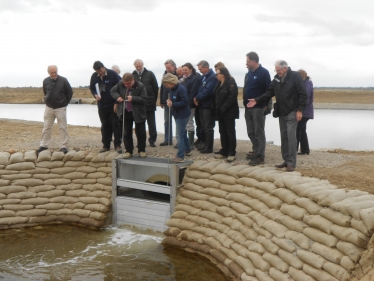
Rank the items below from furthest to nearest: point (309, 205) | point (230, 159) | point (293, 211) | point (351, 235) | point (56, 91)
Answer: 1. point (56, 91)
2. point (230, 159)
3. point (293, 211)
4. point (309, 205)
5. point (351, 235)

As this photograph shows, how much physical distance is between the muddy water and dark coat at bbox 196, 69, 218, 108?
2190 mm

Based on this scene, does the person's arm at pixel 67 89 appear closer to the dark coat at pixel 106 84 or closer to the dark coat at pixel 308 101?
the dark coat at pixel 106 84

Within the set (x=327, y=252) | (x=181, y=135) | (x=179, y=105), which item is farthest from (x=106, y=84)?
(x=327, y=252)

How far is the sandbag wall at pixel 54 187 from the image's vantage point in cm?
733

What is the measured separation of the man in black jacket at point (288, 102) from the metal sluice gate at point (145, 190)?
58.2 inches

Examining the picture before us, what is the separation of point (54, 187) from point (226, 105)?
3105mm

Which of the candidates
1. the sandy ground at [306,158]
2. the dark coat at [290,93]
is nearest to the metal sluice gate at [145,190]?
the sandy ground at [306,158]

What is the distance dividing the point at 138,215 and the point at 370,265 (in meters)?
→ 3.97

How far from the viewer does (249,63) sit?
6.59 m

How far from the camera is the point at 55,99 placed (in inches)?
303

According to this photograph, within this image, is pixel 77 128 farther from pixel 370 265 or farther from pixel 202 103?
pixel 370 265

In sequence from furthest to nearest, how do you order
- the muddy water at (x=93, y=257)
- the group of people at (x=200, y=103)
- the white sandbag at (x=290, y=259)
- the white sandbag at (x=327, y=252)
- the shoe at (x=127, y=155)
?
the shoe at (x=127, y=155), the group of people at (x=200, y=103), the muddy water at (x=93, y=257), the white sandbag at (x=290, y=259), the white sandbag at (x=327, y=252)

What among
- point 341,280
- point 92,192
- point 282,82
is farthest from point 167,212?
point 341,280

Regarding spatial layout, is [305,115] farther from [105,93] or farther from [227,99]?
[105,93]
